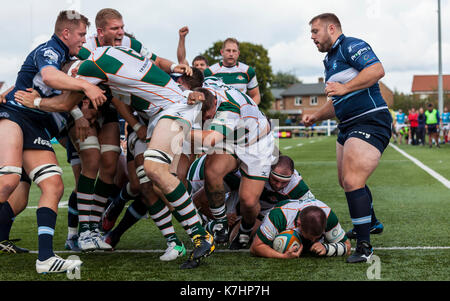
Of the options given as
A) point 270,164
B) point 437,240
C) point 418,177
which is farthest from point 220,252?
point 418,177

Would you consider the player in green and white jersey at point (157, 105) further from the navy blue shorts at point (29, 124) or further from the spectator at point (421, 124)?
the spectator at point (421, 124)

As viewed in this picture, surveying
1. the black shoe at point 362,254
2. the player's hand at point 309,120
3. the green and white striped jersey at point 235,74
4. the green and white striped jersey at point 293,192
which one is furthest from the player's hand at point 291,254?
the green and white striped jersey at point 235,74

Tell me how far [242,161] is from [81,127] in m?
1.62

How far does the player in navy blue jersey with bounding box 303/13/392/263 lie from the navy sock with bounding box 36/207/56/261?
7.72 ft

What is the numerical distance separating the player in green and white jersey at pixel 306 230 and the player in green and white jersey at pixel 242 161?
0.46 metres

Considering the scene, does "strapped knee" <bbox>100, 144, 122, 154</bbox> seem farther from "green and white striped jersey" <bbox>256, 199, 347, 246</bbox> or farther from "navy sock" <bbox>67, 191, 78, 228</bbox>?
"green and white striped jersey" <bbox>256, 199, 347, 246</bbox>

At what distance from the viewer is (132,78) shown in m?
4.41

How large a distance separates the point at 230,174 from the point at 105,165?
4.49 ft

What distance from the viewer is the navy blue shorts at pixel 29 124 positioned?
4359mm

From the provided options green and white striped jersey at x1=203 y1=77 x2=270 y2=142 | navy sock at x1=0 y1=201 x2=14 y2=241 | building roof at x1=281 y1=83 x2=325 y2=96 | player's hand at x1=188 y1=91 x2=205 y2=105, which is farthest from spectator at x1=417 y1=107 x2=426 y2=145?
building roof at x1=281 y1=83 x2=325 y2=96

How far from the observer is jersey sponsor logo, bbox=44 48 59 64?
427 centimetres

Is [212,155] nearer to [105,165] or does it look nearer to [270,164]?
[270,164]

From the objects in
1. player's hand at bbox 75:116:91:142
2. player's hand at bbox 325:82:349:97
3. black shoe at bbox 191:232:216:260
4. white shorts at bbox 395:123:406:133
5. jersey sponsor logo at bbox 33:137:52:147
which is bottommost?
black shoe at bbox 191:232:216:260
